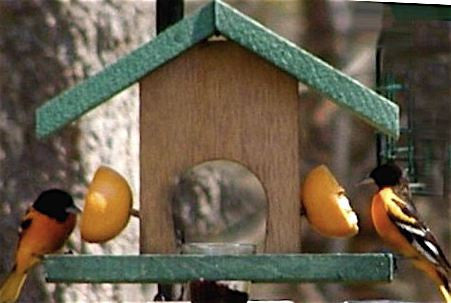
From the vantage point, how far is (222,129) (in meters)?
2.71

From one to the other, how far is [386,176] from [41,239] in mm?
727

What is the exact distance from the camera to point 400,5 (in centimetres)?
475

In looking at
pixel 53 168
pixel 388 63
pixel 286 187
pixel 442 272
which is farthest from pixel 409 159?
pixel 286 187

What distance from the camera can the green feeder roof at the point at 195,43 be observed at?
8.62 ft

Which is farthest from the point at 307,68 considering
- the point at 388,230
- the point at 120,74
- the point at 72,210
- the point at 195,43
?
the point at 388,230

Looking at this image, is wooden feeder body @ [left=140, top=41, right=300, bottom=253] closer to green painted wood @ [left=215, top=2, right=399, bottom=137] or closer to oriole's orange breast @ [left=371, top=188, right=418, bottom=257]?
green painted wood @ [left=215, top=2, right=399, bottom=137]

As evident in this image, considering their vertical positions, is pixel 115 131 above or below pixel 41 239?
above

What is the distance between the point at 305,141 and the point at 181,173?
2.32 meters

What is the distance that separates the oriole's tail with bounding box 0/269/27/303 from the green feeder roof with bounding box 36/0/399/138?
538 millimetres

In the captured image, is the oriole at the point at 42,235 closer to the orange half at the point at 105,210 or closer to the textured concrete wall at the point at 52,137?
the textured concrete wall at the point at 52,137

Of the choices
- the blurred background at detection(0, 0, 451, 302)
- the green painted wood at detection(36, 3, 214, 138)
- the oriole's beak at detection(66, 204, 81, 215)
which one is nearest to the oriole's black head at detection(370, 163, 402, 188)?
the blurred background at detection(0, 0, 451, 302)

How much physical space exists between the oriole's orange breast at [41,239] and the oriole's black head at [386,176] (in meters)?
0.63

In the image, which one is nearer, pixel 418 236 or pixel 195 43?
pixel 195 43

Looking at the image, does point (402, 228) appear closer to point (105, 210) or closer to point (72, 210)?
point (72, 210)
